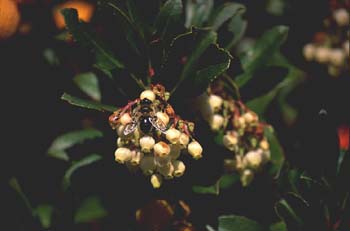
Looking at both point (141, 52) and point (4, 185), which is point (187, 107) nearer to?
point (141, 52)

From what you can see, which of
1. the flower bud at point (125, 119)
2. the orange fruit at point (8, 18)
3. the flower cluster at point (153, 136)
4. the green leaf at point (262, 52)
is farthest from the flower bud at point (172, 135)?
the orange fruit at point (8, 18)

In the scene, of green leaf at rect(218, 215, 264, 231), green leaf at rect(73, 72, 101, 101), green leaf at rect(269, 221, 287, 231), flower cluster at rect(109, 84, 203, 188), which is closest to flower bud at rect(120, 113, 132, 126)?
flower cluster at rect(109, 84, 203, 188)

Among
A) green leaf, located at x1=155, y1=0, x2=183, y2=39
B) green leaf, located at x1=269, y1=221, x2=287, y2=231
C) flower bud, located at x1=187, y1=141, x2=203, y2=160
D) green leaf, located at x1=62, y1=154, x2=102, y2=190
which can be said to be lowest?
green leaf, located at x1=269, y1=221, x2=287, y2=231

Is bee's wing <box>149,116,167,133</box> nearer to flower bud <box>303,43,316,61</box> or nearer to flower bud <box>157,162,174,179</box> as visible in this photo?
flower bud <box>157,162,174,179</box>

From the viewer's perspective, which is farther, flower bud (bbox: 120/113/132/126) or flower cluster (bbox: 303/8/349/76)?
flower cluster (bbox: 303/8/349/76)

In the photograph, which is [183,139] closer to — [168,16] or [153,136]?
[153,136]

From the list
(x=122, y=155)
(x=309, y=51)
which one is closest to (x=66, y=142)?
(x=122, y=155)
